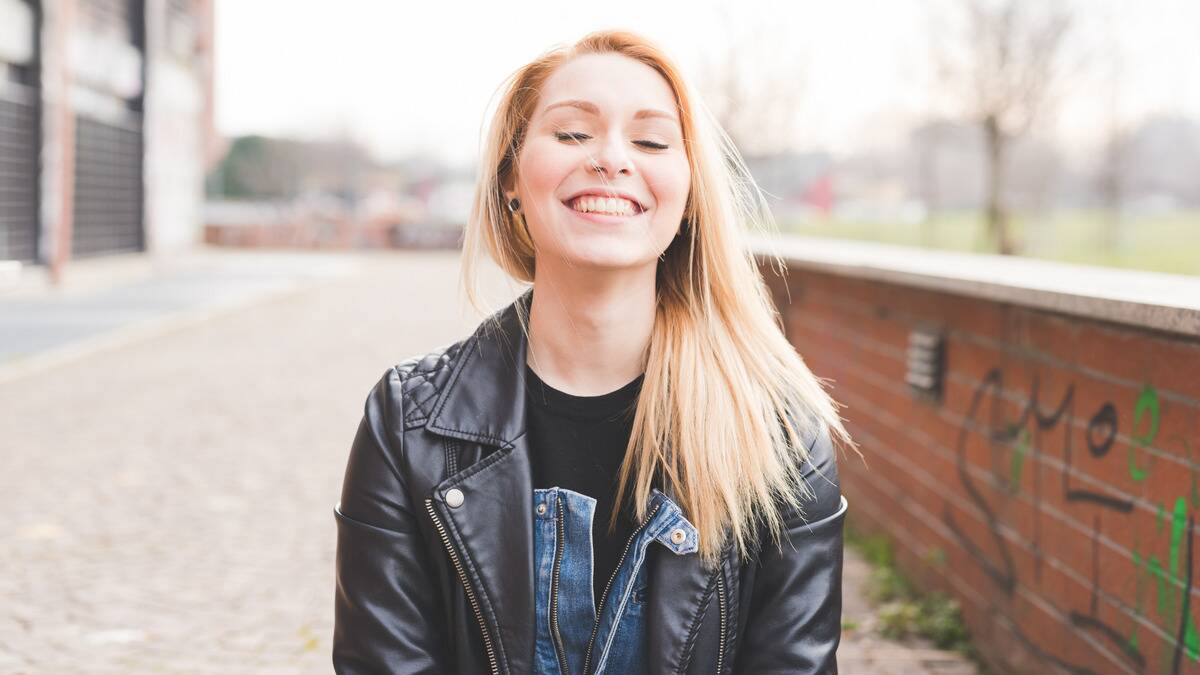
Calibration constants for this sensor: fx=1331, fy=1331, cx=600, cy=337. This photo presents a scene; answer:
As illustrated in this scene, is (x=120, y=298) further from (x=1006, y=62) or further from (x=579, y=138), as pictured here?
(x=579, y=138)

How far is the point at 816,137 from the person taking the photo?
2266 centimetres

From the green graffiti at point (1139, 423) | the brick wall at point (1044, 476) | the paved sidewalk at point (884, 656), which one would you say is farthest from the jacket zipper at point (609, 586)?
the paved sidewalk at point (884, 656)

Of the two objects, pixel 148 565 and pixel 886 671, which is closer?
pixel 886 671

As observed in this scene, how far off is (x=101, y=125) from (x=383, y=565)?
24.2 meters

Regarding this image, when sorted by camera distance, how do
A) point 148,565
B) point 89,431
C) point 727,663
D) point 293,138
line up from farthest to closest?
point 293,138 → point 89,431 → point 148,565 → point 727,663

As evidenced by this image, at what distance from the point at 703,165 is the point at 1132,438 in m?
1.60

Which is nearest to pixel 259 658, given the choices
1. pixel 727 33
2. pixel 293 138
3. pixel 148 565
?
Result: pixel 148 565

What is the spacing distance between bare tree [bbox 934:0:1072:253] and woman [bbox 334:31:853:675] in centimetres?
1871

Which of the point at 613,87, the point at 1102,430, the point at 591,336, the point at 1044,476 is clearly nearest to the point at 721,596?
the point at 591,336

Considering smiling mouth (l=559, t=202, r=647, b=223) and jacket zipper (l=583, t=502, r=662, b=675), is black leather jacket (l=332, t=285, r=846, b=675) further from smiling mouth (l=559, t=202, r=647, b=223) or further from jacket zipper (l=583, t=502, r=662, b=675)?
smiling mouth (l=559, t=202, r=647, b=223)

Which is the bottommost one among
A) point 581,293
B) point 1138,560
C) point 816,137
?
point 1138,560

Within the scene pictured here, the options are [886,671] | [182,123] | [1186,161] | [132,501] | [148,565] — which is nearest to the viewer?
[886,671]

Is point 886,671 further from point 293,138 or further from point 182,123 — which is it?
point 293,138

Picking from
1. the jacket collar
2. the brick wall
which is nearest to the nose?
the jacket collar
